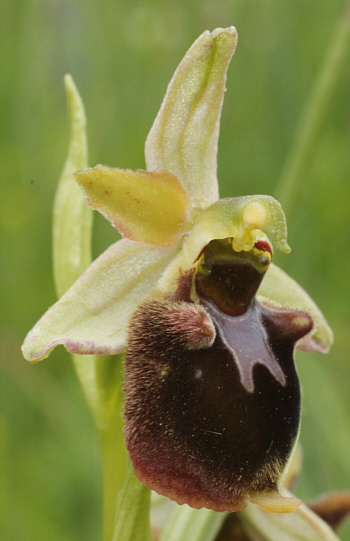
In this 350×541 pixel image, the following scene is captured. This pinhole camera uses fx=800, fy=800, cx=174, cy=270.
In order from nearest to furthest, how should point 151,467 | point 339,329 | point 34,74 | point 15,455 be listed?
1. point 151,467
2. point 15,455
3. point 339,329
4. point 34,74

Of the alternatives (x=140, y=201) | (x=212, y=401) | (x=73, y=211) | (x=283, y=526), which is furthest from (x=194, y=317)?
(x=283, y=526)

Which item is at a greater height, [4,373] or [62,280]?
[62,280]

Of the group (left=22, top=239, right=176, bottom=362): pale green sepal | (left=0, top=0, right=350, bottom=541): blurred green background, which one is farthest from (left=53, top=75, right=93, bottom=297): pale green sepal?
(left=0, top=0, right=350, bottom=541): blurred green background

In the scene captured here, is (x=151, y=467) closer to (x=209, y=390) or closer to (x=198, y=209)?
(x=209, y=390)

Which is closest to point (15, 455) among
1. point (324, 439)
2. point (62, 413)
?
point (62, 413)

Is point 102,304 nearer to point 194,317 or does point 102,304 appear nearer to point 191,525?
point 194,317

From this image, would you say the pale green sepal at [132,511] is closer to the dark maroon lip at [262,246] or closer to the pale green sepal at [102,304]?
the pale green sepal at [102,304]
